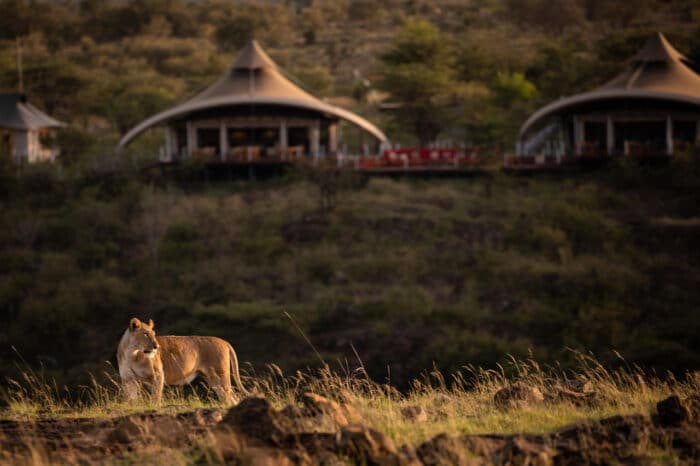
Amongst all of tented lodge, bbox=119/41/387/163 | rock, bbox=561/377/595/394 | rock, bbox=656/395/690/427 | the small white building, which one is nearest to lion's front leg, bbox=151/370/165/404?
rock, bbox=561/377/595/394

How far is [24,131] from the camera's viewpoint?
49.8 m

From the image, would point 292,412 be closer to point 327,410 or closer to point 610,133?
point 327,410

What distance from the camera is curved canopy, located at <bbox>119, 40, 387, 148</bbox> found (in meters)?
44.5

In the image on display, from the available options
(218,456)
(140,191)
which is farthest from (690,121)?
(218,456)

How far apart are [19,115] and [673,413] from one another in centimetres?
4617

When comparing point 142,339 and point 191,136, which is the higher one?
point 191,136

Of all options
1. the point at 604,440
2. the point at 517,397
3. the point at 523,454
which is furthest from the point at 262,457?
the point at 517,397

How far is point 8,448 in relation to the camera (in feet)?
25.6

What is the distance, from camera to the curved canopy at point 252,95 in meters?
44.5

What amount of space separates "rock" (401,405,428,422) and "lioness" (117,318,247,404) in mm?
1923

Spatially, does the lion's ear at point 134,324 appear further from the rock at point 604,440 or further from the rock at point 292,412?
the rock at point 604,440

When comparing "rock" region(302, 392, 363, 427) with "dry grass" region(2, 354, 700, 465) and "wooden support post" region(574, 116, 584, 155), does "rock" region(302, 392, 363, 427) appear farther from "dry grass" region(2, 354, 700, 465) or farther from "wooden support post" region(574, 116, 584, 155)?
"wooden support post" region(574, 116, 584, 155)

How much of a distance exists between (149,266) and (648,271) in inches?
621

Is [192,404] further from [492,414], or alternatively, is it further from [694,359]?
[694,359]
